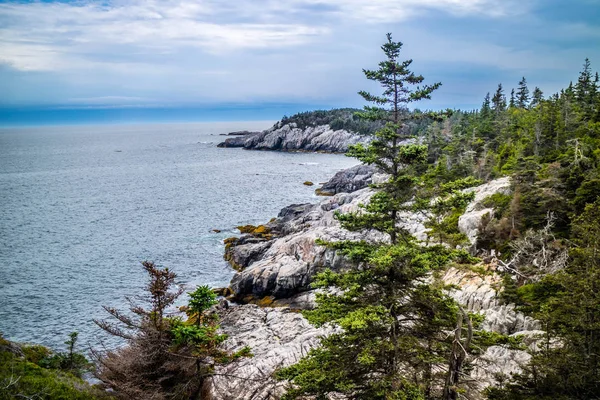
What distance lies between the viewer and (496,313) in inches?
823

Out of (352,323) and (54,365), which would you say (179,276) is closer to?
(54,365)

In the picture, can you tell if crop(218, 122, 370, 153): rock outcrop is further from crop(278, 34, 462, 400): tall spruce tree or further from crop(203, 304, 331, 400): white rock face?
crop(278, 34, 462, 400): tall spruce tree

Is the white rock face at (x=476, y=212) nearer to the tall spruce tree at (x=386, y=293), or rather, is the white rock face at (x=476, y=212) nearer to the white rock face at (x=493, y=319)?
the white rock face at (x=493, y=319)

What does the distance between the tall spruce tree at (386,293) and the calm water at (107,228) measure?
84.6 feet

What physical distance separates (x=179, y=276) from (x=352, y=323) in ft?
116

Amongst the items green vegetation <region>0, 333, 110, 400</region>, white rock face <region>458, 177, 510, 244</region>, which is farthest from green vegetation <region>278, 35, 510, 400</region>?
white rock face <region>458, 177, 510, 244</region>

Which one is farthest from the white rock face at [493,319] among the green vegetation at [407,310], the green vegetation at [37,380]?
the green vegetation at [37,380]

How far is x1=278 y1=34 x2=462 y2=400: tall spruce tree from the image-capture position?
1186 centimetres

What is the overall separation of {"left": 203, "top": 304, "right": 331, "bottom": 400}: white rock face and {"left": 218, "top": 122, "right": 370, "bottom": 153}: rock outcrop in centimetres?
14966

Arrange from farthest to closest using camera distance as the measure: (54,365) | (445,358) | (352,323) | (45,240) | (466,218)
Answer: (45,240) → (466,218) → (54,365) → (445,358) → (352,323)

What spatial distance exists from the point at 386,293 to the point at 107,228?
58.9 m

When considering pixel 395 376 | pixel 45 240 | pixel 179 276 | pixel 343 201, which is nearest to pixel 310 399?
pixel 395 376

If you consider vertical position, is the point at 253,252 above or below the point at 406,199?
below

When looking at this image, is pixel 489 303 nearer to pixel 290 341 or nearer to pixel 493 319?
pixel 493 319
